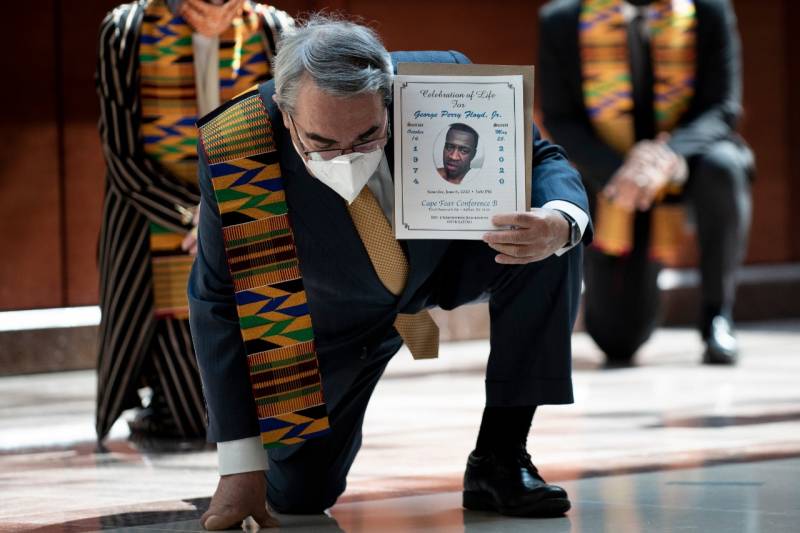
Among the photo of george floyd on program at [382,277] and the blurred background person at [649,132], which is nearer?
the photo of george floyd on program at [382,277]

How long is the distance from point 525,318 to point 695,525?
0.42 meters

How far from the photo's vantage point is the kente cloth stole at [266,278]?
227 centimetres

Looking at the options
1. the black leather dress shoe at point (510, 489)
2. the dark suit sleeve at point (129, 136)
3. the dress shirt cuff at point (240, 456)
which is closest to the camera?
the dress shirt cuff at point (240, 456)

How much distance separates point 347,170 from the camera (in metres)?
2.23

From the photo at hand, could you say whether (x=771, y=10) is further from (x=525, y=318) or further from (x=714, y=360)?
(x=525, y=318)

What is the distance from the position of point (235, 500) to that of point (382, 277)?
0.42m

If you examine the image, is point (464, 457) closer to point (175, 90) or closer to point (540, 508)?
point (540, 508)

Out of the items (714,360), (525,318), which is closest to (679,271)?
(714,360)

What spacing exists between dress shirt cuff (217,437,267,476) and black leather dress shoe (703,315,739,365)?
8.78ft

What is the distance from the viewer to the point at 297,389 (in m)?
2.29

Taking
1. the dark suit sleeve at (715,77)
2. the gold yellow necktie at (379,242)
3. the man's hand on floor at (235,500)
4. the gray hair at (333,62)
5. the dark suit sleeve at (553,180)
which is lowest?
the man's hand on floor at (235,500)

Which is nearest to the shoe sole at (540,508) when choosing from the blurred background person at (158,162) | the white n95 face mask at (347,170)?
the white n95 face mask at (347,170)

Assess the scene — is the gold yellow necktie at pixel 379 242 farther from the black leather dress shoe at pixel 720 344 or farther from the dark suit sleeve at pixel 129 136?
the black leather dress shoe at pixel 720 344

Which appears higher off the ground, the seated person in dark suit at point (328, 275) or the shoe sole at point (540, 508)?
the seated person in dark suit at point (328, 275)
